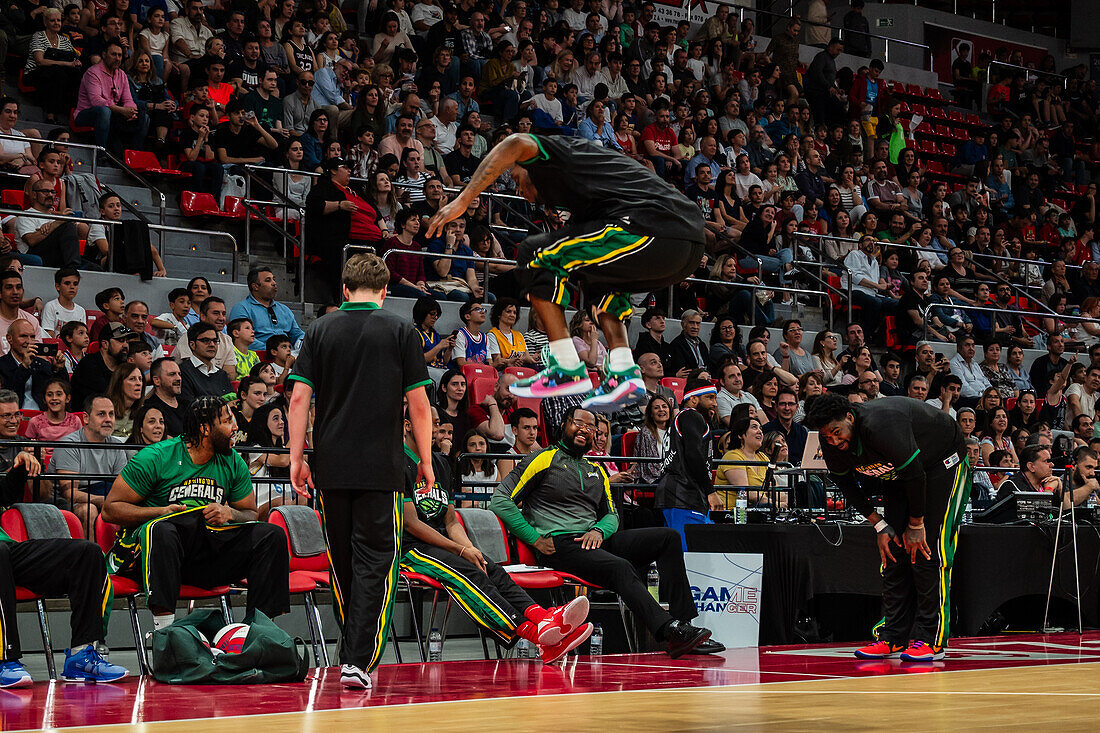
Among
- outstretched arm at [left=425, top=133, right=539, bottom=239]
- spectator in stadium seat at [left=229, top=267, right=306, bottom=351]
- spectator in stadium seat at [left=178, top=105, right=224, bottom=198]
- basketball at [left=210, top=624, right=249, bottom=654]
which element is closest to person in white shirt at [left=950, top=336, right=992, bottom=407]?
spectator in stadium seat at [left=229, top=267, right=306, bottom=351]

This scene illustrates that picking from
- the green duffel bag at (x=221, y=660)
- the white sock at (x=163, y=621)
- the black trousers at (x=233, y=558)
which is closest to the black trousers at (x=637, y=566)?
the black trousers at (x=233, y=558)

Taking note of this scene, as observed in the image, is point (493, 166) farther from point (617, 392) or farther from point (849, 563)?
point (849, 563)

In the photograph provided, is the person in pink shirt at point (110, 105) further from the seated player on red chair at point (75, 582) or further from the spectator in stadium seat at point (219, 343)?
the seated player on red chair at point (75, 582)

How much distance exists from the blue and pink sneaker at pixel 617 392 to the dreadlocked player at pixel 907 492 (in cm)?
193

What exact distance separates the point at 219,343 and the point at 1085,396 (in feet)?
31.6

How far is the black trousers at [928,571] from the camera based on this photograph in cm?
710

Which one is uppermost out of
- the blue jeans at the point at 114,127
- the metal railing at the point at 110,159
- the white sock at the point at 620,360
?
the blue jeans at the point at 114,127

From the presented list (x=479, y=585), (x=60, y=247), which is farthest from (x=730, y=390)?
(x=60, y=247)

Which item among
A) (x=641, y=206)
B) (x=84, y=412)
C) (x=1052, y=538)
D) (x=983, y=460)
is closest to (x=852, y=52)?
(x=983, y=460)

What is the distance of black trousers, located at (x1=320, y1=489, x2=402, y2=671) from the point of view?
220 inches

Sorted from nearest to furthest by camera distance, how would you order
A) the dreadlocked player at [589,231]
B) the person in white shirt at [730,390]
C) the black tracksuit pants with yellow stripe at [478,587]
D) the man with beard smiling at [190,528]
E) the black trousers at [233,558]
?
the dreadlocked player at [589,231] → the man with beard smiling at [190,528] → the black trousers at [233,558] → the black tracksuit pants with yellow stripe at [478,587] → the person in white shirt at [730,390]

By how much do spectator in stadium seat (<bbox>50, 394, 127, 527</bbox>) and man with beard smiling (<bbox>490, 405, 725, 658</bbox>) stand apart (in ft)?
7.63

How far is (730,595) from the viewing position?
8133mm

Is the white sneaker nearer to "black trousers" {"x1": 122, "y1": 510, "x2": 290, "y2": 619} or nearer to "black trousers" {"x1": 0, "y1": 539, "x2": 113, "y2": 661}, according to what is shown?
"black trousers" {"x1": 122, "y1": 510, "x2": 290, "y2": 619}
